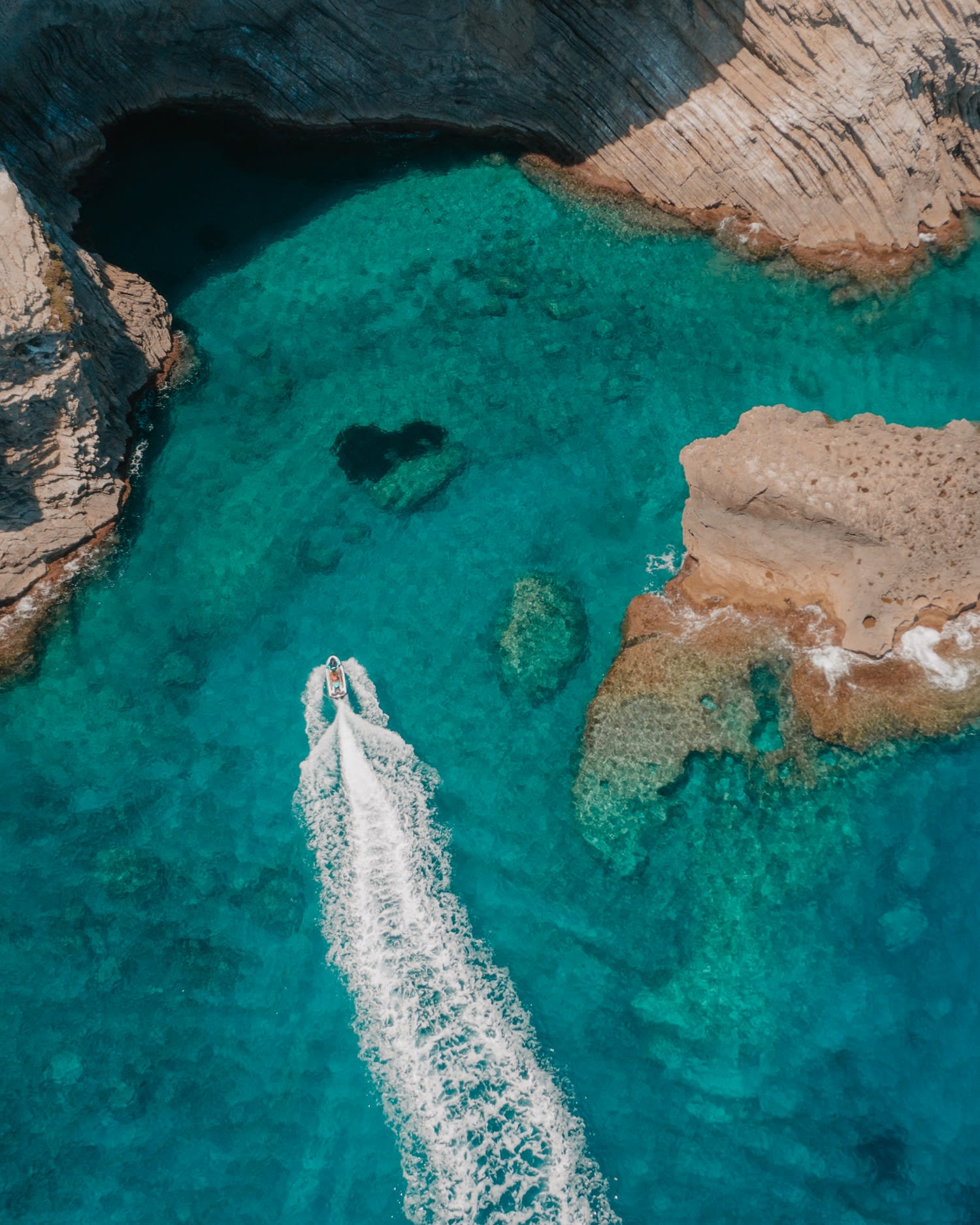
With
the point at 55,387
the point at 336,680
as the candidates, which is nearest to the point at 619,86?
the point at 55,387

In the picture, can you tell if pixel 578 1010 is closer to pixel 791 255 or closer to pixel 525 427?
pixel 525 427

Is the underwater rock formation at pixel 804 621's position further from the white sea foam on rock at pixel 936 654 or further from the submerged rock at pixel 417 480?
the submerged rock at pixel 417 480

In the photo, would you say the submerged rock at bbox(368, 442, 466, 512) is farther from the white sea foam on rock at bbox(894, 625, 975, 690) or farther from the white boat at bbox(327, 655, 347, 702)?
the white sea foam on rock at bbox(894, 625, 975, 690)

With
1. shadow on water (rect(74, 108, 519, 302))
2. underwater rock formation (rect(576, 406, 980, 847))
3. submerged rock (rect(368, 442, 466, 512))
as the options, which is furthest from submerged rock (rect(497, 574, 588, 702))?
shadow on water (rect(74, 108, 519, 302))

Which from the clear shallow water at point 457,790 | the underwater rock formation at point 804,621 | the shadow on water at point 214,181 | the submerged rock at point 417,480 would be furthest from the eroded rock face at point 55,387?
the underwater rock formation at point 804,621

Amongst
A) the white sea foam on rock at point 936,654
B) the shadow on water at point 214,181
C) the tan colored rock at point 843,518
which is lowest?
the white sea foam on rock at point 936,654

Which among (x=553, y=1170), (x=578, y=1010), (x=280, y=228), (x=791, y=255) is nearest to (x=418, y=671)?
(x=578, y=1010)
